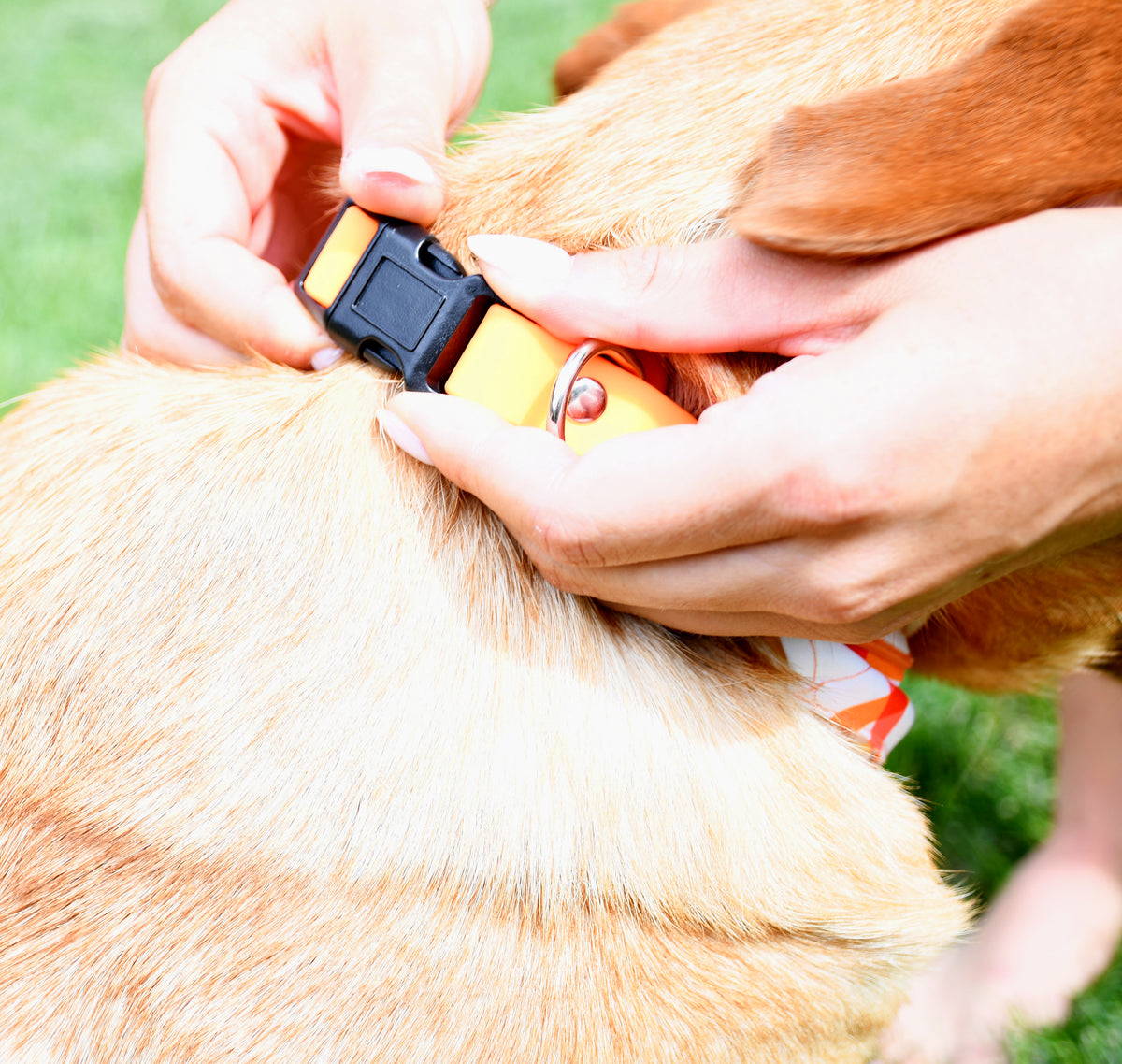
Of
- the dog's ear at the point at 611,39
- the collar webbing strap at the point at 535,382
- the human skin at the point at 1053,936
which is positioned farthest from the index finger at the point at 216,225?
the human skin at the point at 1053,936

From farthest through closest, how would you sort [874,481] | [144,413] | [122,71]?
[122,71] → [144,413] → [874,481]

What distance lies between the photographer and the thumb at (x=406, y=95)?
1161mm

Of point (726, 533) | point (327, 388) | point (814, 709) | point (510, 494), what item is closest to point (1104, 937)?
point (814, 709)

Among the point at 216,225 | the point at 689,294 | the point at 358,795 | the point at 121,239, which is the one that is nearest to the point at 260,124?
the point at 216,225

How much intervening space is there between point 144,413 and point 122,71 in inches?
197

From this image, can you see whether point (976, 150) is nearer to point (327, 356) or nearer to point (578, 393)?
point (578, 393)

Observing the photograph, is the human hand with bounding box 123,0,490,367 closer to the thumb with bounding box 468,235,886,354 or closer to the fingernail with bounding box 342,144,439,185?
the fingernail with bounding box 342,144,439,185

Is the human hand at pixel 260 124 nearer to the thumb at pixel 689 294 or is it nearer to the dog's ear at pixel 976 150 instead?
the thumb at pixel 689 294

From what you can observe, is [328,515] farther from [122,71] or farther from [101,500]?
[122,71]

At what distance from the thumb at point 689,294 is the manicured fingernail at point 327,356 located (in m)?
0.27

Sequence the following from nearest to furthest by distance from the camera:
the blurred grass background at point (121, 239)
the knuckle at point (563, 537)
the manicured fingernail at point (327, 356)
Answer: the knuckle at point (563, 537), the manicured fingernail at point (327, 356), the blurred grass background at point (121, 239)

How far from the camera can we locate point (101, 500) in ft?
3.92

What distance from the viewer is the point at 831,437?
35.0 inches

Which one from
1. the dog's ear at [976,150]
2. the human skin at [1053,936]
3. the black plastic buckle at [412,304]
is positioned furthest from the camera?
the human skin at [1053,936]
